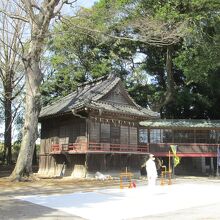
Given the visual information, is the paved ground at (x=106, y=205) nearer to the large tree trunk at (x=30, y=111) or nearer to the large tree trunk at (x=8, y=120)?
the large tree trunk at (x=30, y=111)

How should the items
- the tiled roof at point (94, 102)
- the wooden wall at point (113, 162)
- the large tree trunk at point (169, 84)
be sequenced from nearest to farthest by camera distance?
the tiled roof at point (94, 102)
the wooden wall at point (113, 162)
the large tree trunk at point (169, 84)

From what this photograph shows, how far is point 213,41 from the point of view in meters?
33.4

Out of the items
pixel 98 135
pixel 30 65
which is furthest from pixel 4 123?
pixel 30 65

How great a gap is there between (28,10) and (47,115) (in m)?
10.8

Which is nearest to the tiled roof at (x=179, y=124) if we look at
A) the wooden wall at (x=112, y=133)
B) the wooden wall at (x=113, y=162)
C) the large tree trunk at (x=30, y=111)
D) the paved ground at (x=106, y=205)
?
the wooden wall at (x=112, y=133)

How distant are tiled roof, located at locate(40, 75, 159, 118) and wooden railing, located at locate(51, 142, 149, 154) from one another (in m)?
2.73

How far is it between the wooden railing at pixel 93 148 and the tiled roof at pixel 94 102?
2.73 m

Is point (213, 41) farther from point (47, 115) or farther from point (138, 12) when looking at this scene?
point (47, 115)

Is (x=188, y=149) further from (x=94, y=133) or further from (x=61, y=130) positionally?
(x=61, y=130)

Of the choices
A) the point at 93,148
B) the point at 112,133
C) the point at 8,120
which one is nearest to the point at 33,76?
the point at 93,148

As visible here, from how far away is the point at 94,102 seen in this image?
29562mm

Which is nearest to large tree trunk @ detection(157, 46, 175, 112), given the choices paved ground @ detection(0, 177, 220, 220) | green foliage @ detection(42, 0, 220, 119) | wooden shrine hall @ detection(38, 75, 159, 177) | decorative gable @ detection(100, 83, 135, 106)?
green foliage @ detection(42, 0, 220, 119)

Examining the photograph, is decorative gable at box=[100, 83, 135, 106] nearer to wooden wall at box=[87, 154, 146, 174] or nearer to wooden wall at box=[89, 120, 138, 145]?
wooden wall at box=[89, 120, 138, 145]

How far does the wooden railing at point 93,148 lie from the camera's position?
28.9 metres
